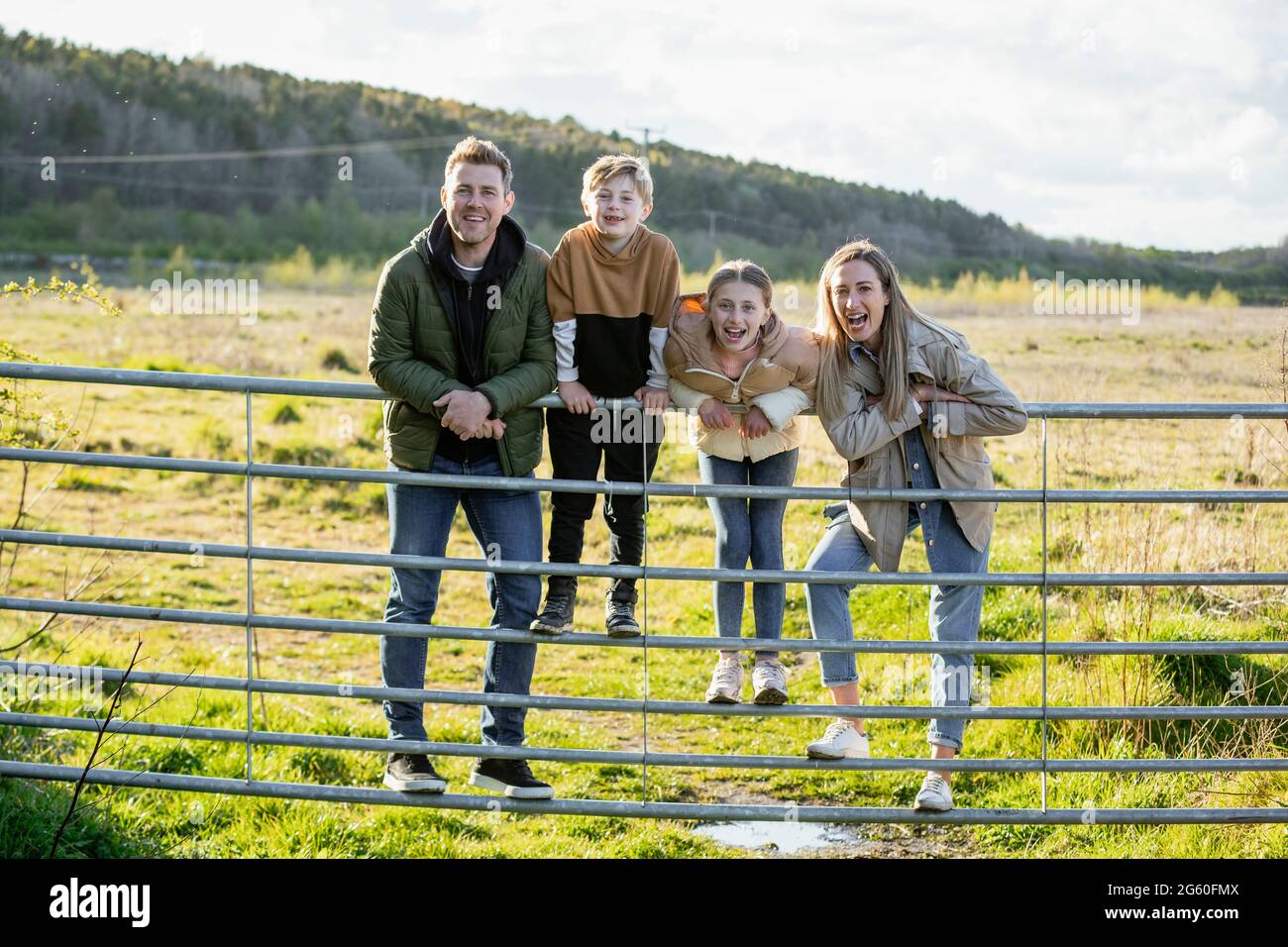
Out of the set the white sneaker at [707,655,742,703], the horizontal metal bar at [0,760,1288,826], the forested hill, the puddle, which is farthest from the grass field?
the forested hill

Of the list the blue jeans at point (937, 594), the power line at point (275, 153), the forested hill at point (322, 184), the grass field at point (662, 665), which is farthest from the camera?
the power line at point (275, 153)

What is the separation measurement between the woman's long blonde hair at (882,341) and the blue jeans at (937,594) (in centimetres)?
20

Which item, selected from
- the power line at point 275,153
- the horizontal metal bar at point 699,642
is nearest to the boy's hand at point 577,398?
the horizontal metal bar at point 699,642

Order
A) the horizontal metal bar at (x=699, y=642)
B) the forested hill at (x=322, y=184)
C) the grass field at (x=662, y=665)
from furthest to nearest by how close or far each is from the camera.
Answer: the forested hill at (x=322, y=184) < the grass field at (x=662, y=665) < the horizontal metal bar at (x=699, y=642)

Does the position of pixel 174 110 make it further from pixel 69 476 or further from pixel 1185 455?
pixel 1185 455

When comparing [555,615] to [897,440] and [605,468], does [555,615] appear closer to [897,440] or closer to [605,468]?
[605,468]

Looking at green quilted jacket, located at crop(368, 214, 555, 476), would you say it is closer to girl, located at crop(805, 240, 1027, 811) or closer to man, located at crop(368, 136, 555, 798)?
man, located at crop(368, 136, 555, 798)

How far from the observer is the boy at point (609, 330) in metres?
4.48

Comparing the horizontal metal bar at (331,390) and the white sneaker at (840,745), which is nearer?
the horizontal metal bar at (331,390)

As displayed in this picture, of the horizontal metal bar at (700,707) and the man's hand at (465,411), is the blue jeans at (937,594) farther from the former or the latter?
the man's hand at (465,411)

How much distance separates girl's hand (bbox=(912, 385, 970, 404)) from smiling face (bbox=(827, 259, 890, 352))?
25 centimetres

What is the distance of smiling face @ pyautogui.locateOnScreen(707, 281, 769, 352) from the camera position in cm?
440

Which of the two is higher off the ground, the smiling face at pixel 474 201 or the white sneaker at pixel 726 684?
the smiling face at pixel 474 201

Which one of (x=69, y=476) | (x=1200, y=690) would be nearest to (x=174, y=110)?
(x=69, y=476)
